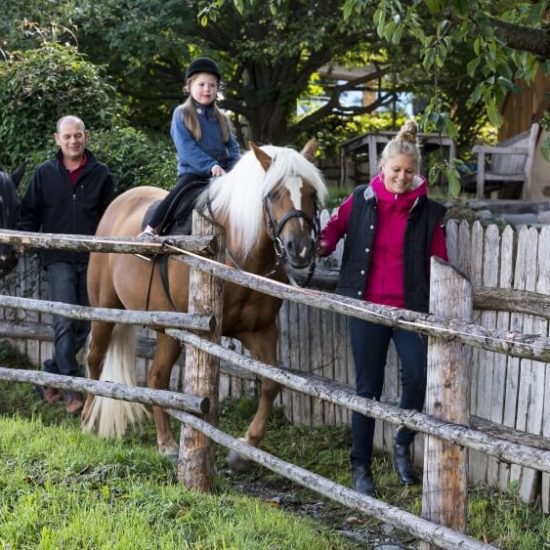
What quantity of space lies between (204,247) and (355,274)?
87 cm

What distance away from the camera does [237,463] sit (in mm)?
5633

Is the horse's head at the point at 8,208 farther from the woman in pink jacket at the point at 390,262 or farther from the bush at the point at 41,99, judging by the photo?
the woman in pink jacket at the point at 390,262

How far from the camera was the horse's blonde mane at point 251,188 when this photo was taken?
4926 mm

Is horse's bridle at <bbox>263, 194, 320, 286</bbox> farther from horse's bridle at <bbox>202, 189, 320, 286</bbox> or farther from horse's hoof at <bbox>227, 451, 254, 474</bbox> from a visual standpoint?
horse's hoof at <bbox>227, 451, 254, 474</bbox>

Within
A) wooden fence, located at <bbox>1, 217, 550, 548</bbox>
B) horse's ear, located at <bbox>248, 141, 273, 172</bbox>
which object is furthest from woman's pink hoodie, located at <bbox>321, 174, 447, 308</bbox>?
horse's ear, located at <bbox>248, 141, 273, 172</bbox>

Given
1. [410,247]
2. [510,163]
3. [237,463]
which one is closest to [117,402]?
[237,463]

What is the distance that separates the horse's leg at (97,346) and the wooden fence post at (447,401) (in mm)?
3320

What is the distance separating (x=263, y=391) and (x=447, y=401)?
2133 mm

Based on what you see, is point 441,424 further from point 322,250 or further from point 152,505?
point 322,250

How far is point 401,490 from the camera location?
5211 millimetres

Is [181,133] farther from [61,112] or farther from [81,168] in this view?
[61,112]

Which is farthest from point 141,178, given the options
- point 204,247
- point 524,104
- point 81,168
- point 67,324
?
point 524,104

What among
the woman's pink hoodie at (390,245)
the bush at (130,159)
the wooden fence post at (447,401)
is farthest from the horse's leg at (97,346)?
the wooden fence post at (447,401)

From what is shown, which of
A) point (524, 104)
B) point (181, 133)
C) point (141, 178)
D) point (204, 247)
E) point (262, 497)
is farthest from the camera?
point (524, 104)
